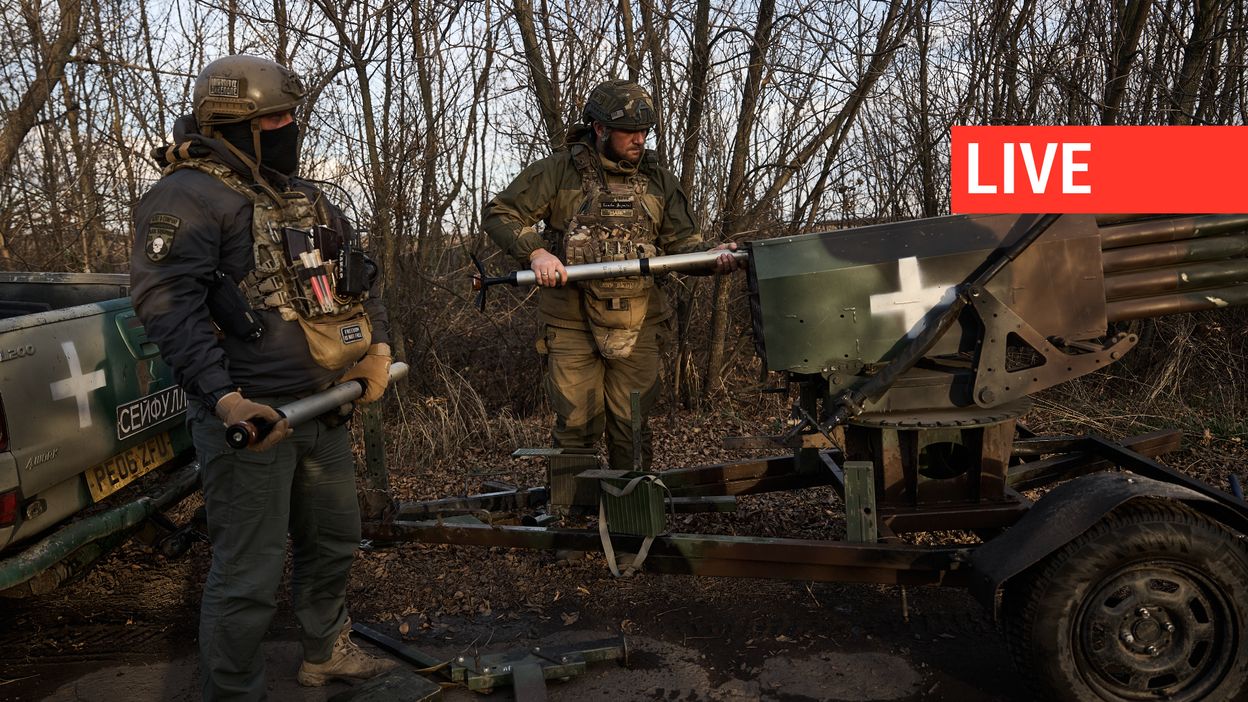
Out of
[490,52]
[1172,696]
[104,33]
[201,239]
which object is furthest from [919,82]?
[104,33]

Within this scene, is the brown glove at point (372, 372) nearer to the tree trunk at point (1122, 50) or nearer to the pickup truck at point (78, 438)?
the pickup truck at point (78, 438)

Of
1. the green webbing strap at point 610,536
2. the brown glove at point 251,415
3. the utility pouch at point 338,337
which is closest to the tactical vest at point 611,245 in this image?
the green webbing strap at point 610,536

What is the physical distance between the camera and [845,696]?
3.31 meters

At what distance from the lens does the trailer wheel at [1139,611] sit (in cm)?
298

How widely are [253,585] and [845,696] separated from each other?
2142mm

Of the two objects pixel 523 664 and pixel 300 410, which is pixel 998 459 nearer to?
pixel 523 664

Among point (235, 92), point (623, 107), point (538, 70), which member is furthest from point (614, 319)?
point (538, 70)

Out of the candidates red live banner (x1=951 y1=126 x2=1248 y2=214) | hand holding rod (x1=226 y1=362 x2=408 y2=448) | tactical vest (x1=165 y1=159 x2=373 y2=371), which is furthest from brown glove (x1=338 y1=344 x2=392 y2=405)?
red live banner (x1=951 y1=126 x2=1248 y2=214)

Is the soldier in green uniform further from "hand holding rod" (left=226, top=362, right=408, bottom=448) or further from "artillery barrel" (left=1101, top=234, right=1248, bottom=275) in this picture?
"artillery barrel" (left=1101, top=234, right=1248, bottom=275)

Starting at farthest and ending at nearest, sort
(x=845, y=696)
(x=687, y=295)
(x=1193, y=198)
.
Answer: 1. (x=687, y=295)
2. (x=1193, y=198)
3. (x=845, y=696)

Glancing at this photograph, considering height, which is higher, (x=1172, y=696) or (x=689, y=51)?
(x=689, y=51)

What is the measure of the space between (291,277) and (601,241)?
1897 millimetres

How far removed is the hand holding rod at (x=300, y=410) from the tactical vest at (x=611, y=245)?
5.19ft

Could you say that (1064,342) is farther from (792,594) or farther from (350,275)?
(350,275)
